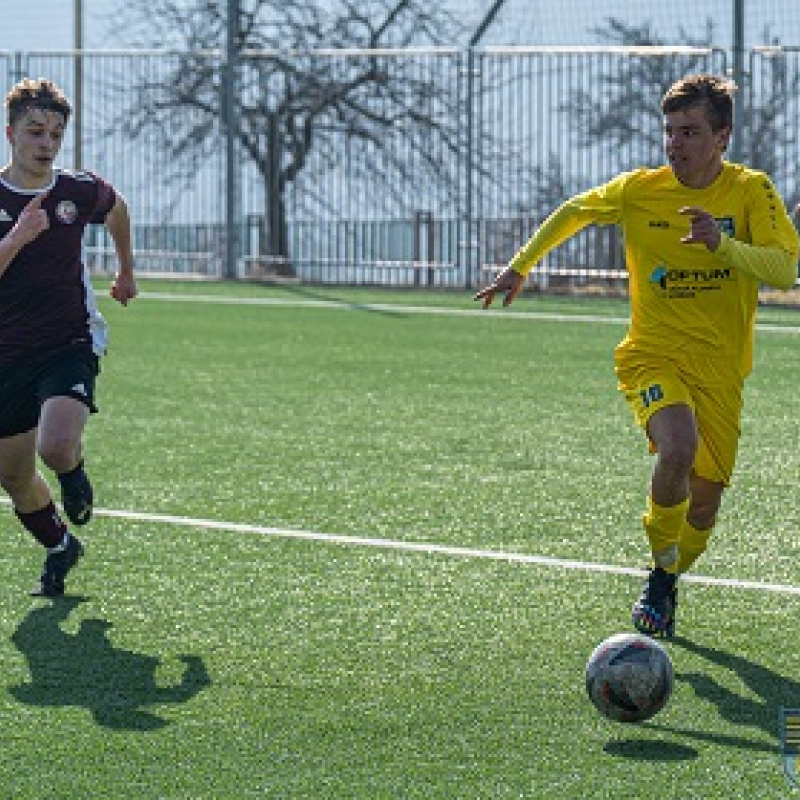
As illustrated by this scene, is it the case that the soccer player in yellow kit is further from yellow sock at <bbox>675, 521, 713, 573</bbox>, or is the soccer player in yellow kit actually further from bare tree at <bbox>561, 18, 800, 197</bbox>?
bare tree at <bbox>561, 18, 800, 197</bbox>

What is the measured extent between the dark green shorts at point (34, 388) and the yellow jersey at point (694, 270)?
1.62 meters

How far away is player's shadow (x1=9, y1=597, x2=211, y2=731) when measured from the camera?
5.79 metres

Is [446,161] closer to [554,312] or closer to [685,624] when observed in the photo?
[554,312]

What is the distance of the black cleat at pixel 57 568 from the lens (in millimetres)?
7367

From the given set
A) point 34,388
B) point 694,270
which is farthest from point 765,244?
point 34,388

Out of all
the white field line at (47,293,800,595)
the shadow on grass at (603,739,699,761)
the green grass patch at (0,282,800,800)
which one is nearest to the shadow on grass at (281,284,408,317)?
the green grass patch at (0,282,800,800)

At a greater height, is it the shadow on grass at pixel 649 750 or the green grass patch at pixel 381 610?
the green grass patch at pixel 381 610

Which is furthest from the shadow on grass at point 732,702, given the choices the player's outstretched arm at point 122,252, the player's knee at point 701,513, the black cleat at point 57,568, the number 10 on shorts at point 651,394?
the player's outstretched arm at point 122,252

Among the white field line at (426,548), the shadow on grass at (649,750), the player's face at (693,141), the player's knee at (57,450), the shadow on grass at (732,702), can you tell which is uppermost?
the player's face at (693,141)

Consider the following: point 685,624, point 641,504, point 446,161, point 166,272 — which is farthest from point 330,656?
point 166,272

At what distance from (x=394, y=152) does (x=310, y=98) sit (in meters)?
1.09

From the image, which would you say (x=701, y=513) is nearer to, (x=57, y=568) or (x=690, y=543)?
(x=690, y=543)

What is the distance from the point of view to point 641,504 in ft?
30.1

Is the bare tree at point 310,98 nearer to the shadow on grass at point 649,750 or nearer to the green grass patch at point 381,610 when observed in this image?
the green grass patch at point 381,610
